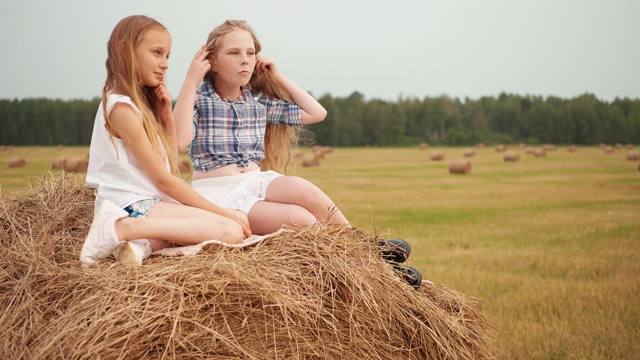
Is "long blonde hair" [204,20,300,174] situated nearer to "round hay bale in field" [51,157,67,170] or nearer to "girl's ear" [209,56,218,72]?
"girl's ear" [209,56,218,72]

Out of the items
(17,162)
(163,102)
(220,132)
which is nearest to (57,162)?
(220,132)

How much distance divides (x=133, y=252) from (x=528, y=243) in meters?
6.93

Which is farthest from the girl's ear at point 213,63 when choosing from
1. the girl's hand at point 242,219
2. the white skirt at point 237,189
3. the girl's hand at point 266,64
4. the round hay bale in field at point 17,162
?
the round hay bale in field at point 17,162

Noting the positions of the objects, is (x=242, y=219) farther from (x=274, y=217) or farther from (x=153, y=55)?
(x=153, y=55)

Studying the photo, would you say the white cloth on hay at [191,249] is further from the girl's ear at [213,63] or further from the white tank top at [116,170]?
the girl's ear at [213,63]

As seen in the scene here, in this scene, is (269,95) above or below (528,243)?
above

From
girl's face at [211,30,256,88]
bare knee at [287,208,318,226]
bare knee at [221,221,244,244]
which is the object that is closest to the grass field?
bare knee at [287,208,318,226]

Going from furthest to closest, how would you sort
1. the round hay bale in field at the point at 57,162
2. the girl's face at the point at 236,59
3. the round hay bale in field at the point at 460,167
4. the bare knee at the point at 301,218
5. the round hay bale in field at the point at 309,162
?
the round hay bale in field at the point at 309,162 → the round hay bale in field at the point at 460,167 → the round hay bale in field at the point at 57,162 → the girl's face at the point at 236,59 → the bare knee at the point at 301,218

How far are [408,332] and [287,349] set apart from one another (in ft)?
2.15

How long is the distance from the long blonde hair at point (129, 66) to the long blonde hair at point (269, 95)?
19.8 inches

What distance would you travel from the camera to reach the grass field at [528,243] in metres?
5.11

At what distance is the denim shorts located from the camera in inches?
122

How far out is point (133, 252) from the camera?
288 centimetres

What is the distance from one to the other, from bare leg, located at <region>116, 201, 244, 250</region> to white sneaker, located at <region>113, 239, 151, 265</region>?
1.3 inches
